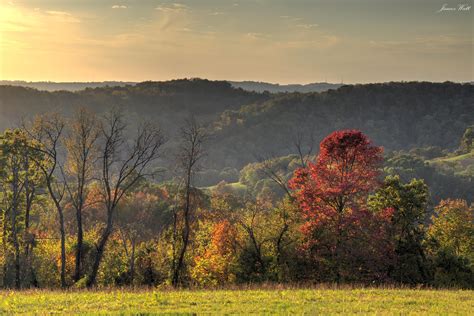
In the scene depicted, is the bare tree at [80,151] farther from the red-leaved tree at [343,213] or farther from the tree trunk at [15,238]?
the red-leaved tree at [343,213]

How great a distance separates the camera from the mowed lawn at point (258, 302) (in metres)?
16.7

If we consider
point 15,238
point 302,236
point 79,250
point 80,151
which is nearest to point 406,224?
point 302,236

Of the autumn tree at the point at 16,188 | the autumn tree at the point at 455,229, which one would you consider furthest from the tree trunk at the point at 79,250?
the autumn tree at the point at 455,229

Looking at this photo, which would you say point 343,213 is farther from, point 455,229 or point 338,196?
point 455,229

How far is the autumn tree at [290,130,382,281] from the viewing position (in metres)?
30.7

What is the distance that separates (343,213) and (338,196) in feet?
3.72

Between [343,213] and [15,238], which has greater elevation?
[343,213]

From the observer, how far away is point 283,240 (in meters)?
33.4

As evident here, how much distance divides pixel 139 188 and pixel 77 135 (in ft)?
183

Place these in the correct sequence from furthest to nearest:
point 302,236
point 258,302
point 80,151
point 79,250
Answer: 1. point 80,151
2. point 79,250
3. point 302,236
4. point 258,302

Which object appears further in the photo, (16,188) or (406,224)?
(16,188)

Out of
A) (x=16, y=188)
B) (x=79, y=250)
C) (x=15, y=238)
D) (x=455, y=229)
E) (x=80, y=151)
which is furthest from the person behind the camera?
(x=455, y=229)

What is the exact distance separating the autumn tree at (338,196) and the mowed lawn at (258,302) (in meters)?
9.71

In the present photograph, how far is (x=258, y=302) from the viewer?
18156 mm
